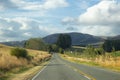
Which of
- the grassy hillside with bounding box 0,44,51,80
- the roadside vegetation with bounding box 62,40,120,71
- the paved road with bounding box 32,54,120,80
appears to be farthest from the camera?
the roadside vegetation with bounding box 62,40,120,71

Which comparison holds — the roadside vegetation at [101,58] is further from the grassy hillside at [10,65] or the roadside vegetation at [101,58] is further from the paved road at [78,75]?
the grassy hillside at [10,65]

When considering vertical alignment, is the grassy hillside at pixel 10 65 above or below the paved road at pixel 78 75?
above

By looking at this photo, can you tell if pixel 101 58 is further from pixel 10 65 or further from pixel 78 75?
pixel 78 75

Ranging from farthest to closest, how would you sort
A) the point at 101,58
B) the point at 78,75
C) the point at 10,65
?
the point at 101,58 < the point at 10,65 < the point at 78,75

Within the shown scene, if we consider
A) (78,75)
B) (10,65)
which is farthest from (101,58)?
(78,75)

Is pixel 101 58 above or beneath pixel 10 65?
above

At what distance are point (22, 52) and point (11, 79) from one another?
109ft

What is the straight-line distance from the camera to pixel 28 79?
83.2 feet

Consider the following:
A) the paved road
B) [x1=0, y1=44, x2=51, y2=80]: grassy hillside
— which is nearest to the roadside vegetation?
the paved road

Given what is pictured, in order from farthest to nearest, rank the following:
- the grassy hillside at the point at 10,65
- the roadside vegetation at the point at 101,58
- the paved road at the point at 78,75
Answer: the roadside vegetation at the point at 101,58
the grassy hillside at the point at 10,65
the paved road at the point at 78,75

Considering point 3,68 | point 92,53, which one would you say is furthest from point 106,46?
point 3,68

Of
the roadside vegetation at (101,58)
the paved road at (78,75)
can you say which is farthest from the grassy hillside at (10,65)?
the roadside vegetation at (101,58)

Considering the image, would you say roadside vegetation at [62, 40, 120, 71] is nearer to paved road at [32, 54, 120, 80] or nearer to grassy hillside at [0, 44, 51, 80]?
paved road at [32, 54, 120, 80]

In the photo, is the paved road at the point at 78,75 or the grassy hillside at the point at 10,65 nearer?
the paved road at the point at 78,75
